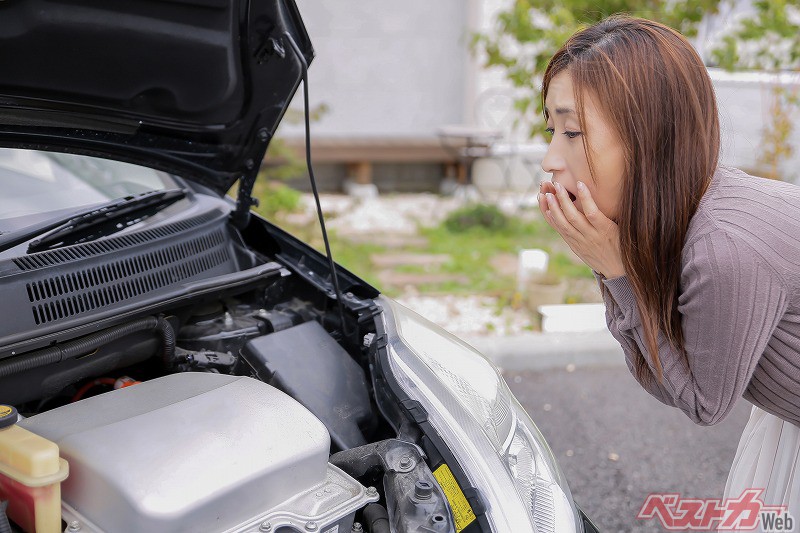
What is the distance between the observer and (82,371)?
1.79m

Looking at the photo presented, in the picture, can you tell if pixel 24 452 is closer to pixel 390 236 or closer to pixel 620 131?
pixel 620 131

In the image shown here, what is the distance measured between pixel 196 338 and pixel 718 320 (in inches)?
54.3

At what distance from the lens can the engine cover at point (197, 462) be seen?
1250mm

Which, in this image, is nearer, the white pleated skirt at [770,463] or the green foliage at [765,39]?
the white pleated skirt at [770,463]

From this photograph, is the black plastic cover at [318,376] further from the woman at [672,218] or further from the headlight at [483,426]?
the woman at [672,218]

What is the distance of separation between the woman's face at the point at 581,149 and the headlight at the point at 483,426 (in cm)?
57

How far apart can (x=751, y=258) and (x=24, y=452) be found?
1.40 m

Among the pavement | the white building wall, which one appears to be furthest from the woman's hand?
the white building wall

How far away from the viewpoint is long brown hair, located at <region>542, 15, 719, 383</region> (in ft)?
4.80

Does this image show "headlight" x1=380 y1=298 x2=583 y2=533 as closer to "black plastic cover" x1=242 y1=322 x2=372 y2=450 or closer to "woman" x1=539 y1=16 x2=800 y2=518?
"black plastic cover" x1=242 y1=322 x2=372 y2=450

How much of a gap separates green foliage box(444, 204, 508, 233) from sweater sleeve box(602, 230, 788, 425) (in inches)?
199

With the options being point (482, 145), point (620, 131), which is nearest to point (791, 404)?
point (620, 131)

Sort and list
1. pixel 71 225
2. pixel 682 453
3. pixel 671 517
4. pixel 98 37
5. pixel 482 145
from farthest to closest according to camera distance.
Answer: pixel 482 145 < pixel 682 453 < pixel 671 517 < pixel 71 225 < pixel 98 37

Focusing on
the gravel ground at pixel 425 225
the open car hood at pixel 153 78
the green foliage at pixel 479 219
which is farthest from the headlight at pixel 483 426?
the green foliage at pixel 479 219
